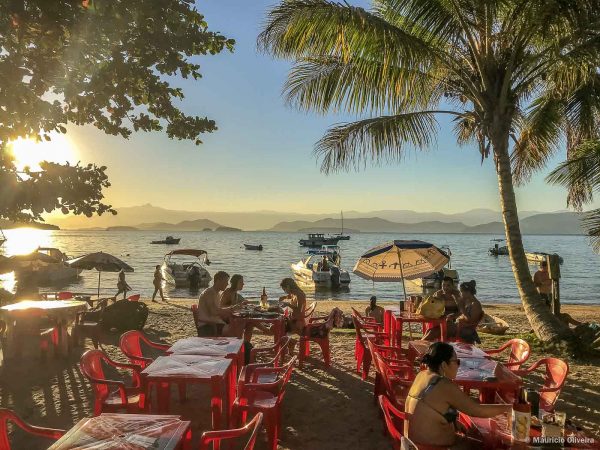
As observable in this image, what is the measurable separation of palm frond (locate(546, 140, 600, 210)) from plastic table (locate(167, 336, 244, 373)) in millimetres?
8218

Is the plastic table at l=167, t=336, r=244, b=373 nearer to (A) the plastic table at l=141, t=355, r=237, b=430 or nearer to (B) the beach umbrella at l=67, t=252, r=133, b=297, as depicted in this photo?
(A) the plastic table at l=141, t=355, r=237, b=430

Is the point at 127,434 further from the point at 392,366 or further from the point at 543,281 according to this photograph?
the point at 543,281

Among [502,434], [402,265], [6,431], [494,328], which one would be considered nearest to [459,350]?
[502,434]

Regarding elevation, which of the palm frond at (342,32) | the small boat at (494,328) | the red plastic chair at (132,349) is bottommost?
the small boat at (494,328)

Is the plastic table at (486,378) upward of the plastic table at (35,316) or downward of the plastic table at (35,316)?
upward

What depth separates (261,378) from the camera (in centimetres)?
562

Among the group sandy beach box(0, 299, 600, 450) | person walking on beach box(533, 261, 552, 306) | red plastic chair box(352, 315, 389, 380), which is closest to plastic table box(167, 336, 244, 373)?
sandy beach box(0, 299, 600, 450)

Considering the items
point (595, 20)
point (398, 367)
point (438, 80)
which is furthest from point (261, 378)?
point (595, 20)

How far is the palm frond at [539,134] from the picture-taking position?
35.2 feet

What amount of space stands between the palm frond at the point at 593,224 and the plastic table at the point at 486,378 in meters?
6.71

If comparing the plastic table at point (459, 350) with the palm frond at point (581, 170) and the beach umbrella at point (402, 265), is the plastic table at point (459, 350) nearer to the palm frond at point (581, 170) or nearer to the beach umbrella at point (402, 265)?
the beach umbrella at point (402, 265)

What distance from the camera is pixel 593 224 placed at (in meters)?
10.1

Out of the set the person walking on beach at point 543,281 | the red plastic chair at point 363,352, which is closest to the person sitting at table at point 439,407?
the red plastic chair at point 363,352

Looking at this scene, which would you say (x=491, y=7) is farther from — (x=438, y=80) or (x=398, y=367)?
(x=398, y=367)
